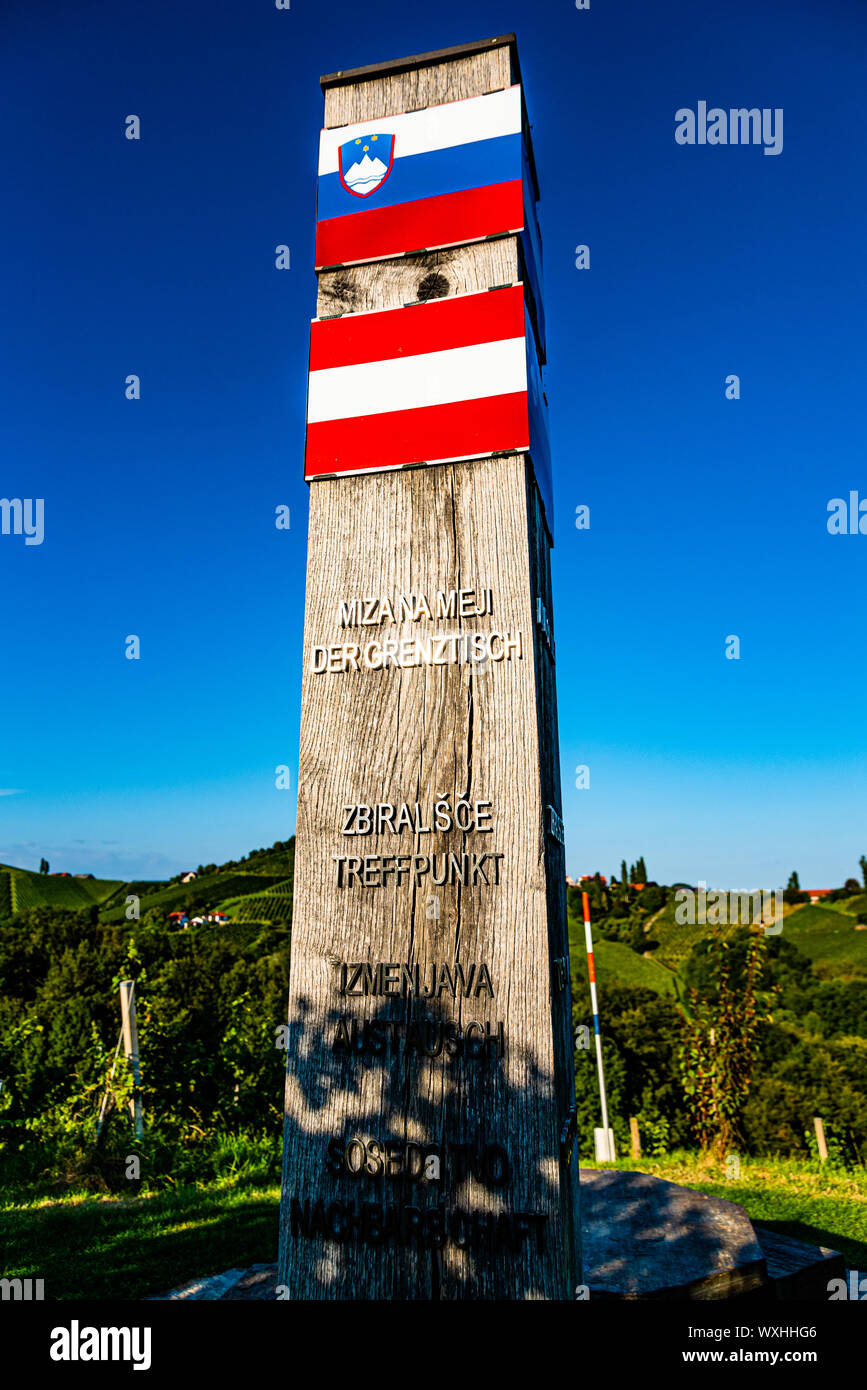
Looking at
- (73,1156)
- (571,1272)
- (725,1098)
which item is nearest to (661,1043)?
(725,1098)

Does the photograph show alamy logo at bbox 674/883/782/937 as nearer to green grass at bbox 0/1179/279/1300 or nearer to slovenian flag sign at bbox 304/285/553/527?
green grass at bbox 0/1179/279/1300

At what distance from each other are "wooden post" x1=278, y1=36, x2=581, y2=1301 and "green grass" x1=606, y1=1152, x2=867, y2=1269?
496 centimetres

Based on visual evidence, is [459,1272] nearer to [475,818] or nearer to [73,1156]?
[475,818]

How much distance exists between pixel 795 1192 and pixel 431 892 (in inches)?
316

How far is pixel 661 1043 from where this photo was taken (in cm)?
2542

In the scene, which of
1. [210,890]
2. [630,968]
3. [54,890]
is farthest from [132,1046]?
[54,890]

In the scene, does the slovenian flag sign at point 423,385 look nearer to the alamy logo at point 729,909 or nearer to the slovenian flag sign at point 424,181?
the slovenian flag sign at point 424,181

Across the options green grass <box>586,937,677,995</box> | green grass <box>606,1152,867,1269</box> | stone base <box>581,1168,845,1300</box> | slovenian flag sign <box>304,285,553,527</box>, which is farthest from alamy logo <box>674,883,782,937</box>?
green grass <box>586,937,677,995</box>

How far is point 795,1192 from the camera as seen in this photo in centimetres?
781
